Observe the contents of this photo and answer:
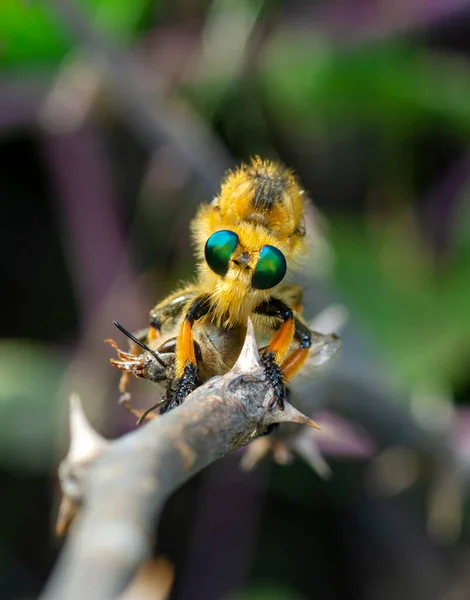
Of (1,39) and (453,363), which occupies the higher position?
(1,39)

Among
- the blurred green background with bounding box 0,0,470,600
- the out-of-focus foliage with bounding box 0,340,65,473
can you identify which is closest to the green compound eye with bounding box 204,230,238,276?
the blurred green background with bounding box 0,0,470,600

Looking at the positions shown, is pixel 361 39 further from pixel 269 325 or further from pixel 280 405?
pixel 280 405

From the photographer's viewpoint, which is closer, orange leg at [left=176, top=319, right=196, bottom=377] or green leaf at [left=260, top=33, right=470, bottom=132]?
orange leg at [left=176, top=319, right=196, bottom=377]

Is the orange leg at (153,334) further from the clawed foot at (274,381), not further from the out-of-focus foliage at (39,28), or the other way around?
the out-of-focus foliage at (39,28)

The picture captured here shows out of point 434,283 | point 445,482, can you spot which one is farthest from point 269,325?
point 434,283

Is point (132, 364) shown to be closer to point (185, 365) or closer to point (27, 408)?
point (185, 365)

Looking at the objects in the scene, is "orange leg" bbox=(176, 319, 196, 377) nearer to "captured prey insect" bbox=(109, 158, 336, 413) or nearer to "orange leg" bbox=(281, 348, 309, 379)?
"captured prey insect" bbox=(109, 158, 336, 413)
